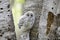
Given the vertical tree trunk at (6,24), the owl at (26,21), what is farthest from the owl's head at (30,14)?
the vertical tree trunk at (6,24)

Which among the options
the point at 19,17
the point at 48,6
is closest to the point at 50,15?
the point at 48,6

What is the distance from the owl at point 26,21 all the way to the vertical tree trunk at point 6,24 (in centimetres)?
8

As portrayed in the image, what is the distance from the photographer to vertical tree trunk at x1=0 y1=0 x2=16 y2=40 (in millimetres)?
1003

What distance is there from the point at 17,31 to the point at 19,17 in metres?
0.07

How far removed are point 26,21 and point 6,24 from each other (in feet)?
0.42

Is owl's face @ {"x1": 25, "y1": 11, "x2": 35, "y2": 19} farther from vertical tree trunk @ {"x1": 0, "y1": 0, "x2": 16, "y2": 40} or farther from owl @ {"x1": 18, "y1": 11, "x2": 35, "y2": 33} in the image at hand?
vertical tree trunk @ {"x1": 0, "y1": 0, "x2": 16, "y2": 40}

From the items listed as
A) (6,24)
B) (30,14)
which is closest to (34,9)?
(30,14)

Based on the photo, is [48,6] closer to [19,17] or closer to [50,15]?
[50,15]

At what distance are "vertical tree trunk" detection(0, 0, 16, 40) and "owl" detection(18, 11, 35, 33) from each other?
78 mm

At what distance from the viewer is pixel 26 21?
3.05 ft

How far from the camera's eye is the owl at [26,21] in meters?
0.93

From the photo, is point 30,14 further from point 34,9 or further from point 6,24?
point 6,24

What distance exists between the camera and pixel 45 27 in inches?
36.8

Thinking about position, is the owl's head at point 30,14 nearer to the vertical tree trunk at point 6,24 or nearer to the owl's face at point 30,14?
the owl's face at point 30,14
